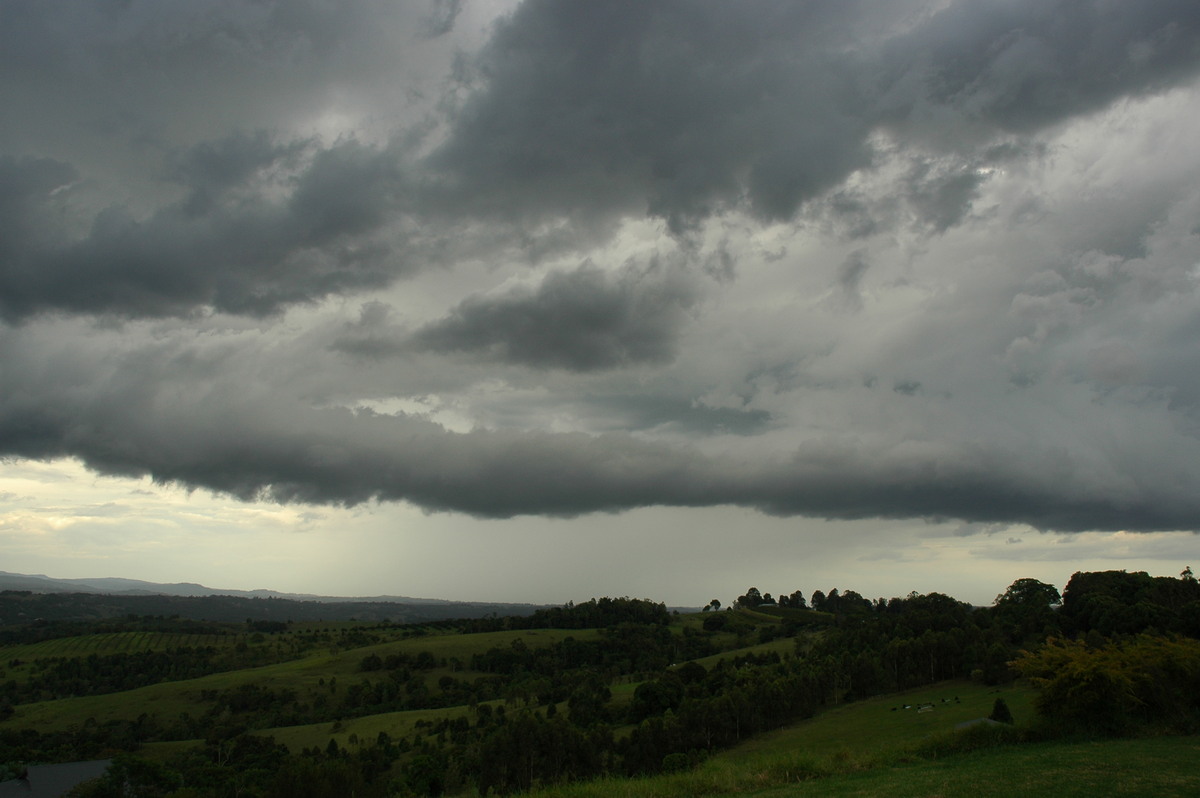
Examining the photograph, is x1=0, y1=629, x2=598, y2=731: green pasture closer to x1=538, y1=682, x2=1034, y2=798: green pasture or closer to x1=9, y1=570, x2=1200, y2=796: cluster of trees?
x1=9, y1=570, x2=1200, y2=796: cluster of trees

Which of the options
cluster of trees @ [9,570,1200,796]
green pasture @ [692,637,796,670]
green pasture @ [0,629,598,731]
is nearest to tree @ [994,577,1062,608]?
cluster of trees @ [9,570,1200,796]

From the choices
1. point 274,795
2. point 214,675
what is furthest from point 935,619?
point 214,675

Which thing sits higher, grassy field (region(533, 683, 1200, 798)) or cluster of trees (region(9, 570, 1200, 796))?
grassy field (region(533, 683, 1200, 798))

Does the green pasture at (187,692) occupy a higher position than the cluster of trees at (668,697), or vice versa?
the cluster of trees at (668,697)

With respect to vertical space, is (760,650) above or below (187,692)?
above

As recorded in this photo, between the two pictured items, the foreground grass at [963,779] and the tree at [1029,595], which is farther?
the tree at [1029,595]

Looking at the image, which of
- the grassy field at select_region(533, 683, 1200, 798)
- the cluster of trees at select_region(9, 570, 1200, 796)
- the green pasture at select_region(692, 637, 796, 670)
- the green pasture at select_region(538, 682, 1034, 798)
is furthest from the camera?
the green pasture at select_region(692, 637, 796, 670)

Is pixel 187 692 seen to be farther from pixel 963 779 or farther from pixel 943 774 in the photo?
pixel 963 779

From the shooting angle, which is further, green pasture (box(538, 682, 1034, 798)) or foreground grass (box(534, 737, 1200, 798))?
green pasture (box(538, 682, 1034, 798))

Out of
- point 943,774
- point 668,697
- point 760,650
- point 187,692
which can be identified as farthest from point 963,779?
point 187,692

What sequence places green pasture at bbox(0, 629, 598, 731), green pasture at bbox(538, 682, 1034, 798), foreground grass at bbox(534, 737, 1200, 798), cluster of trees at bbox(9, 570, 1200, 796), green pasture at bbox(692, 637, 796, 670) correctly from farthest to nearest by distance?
green pasture at bbox(692, 637, 796, 670), green pasture at bbox(0, 629, 598, 731), cluster of trees at bbox(9, 570, 1200, 796), green pasture at bbox(538, 682, 1034, 798), foreground grass at bbox(534, 737, 1200, 798)

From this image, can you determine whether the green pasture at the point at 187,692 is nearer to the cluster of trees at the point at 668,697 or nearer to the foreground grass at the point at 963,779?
the cluster of trees at the point at 668,697

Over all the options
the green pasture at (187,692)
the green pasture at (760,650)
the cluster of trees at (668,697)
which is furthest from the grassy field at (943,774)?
the green pasture at (187,692)

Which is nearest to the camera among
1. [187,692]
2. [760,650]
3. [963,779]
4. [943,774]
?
[963,779]
